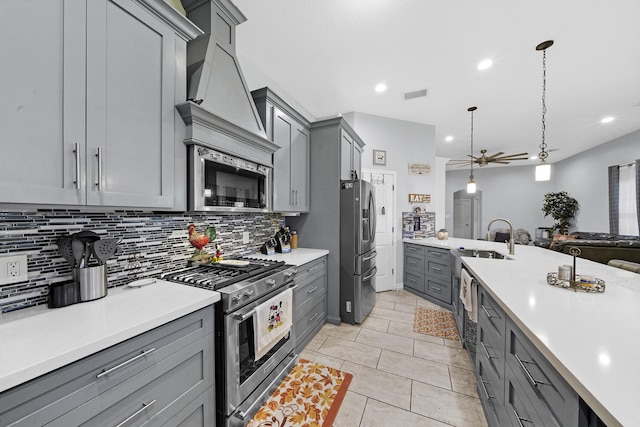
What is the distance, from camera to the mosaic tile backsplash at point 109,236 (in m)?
1.10

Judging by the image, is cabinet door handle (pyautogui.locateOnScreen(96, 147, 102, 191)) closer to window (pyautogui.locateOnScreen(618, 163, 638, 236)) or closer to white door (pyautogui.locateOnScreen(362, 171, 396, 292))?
white door (pyautogui.locateOnScreen(362, 171, 396, 292))

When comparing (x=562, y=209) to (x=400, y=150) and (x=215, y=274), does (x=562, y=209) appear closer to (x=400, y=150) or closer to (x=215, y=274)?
(x=400, y=150)

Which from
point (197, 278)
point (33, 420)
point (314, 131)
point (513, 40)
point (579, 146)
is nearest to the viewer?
point (33, 420)

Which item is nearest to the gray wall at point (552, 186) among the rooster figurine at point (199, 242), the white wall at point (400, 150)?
the white wall at point (400, 150)

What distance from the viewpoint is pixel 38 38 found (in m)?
0.91

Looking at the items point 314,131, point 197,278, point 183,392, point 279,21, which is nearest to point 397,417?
point 183,392

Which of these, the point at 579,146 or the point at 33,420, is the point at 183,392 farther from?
the point at 579,146

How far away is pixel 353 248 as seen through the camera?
2.85 metres

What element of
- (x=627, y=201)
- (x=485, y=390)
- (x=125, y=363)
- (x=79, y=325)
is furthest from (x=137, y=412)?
(x=627, y=201)

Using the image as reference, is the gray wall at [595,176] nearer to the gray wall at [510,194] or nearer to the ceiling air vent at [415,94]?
the gray wall at [510,194]

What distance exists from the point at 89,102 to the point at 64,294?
34.7 inches

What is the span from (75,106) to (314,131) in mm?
2312

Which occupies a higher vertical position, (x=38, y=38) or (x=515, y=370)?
(x=38, y=38)

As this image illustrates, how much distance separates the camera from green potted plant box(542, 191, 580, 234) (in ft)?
22.1
